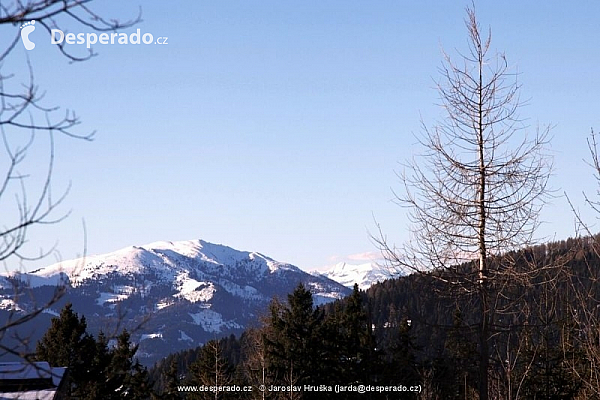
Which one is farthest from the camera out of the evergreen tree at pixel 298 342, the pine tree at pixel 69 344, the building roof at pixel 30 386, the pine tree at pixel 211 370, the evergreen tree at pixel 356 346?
the pine tree at pixel 211 370

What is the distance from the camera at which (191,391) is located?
38.5m

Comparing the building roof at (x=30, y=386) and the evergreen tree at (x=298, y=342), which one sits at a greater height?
the evergreen tree at (x=298, y=342)

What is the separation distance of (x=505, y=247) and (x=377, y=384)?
878 inches

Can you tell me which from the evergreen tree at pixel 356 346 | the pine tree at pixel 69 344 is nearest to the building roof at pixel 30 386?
the pine tree at pixel 69 344

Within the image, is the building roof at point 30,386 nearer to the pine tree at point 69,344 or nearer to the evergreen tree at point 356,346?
the pine tree at point 69,344

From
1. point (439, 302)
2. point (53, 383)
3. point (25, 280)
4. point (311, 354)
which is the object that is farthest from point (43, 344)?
point (25, 280)

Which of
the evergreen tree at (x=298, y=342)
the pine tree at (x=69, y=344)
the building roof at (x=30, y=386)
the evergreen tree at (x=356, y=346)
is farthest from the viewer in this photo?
the evergreen tree at (x=298, y=342)

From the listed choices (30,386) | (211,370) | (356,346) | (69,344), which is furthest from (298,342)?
(30,386)

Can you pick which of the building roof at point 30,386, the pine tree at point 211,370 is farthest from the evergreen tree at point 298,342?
the building roof at point 30,386

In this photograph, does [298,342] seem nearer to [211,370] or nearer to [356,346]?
[356,346]

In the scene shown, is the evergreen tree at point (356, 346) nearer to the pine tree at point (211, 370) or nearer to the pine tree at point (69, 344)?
the pine tree at point (211, 370)

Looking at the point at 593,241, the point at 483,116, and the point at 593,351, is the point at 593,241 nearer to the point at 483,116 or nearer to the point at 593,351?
the point at 593,351

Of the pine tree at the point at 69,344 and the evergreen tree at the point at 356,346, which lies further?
the evergreen tree at the point at 356,346

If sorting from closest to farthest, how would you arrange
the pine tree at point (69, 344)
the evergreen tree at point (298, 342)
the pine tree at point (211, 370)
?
the pine tree at point (69, 344), the evergreen tree at point (298, 342), the pine tree at point (211, 370)
